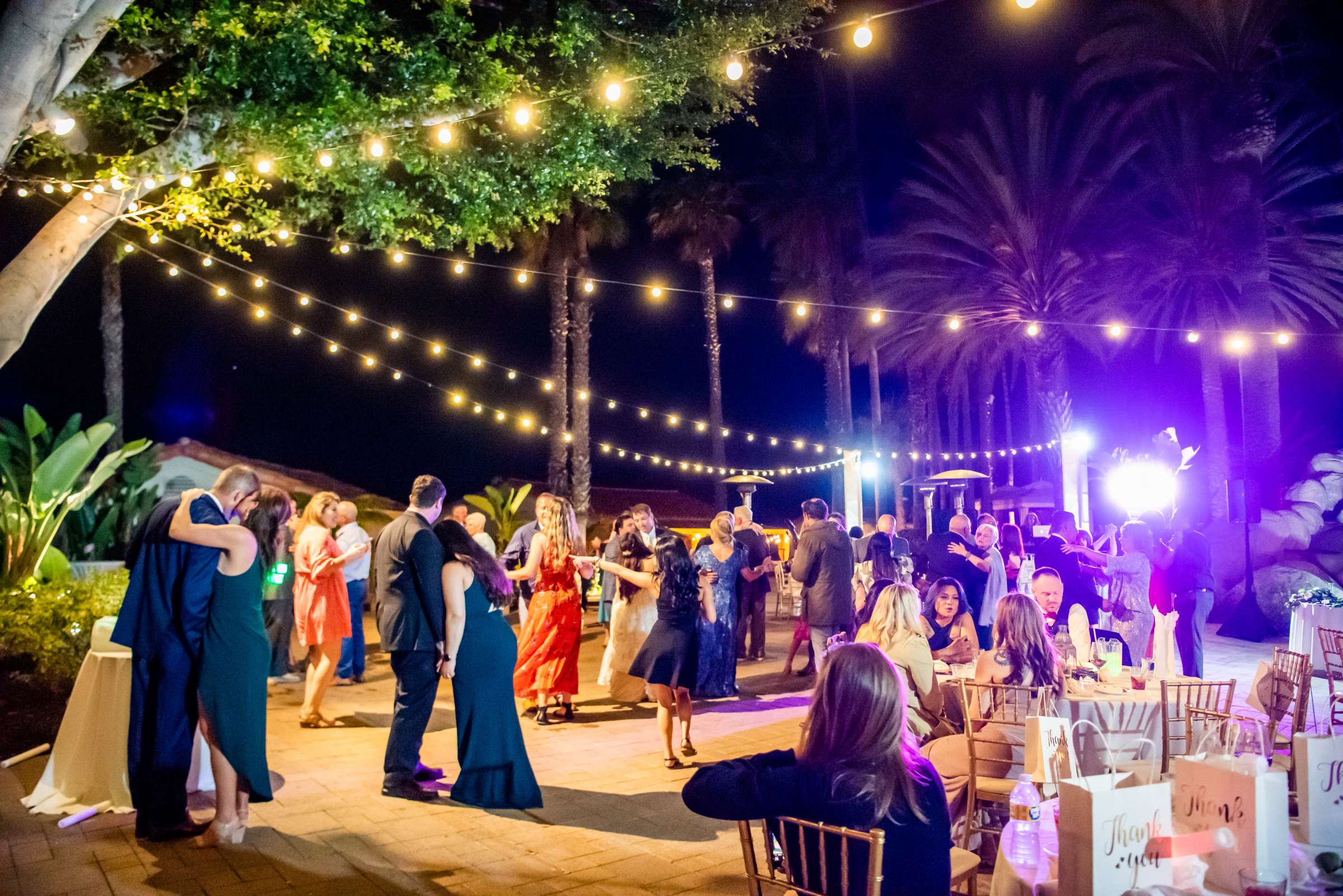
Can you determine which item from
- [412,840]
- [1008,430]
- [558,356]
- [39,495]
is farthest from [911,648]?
[1008,430]

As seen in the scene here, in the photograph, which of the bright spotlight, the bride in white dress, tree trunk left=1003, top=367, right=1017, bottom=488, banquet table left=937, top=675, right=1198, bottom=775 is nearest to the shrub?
the bride in white dress

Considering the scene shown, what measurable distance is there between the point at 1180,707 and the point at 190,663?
478 centimetres

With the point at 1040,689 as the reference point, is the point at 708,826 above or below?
below

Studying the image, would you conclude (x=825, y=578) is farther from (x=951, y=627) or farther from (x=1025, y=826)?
(x=1025, y=826)

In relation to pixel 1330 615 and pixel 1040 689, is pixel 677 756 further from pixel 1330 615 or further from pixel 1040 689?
pixel 1330 615

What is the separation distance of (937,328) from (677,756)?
1482 centimetres

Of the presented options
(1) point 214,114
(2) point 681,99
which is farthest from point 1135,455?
(1) point 214,114

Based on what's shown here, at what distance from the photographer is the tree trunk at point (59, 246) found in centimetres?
627

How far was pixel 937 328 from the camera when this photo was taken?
61.8 feet

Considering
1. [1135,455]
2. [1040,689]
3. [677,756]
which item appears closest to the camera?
[1040,689]

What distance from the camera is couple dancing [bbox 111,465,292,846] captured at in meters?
4.10

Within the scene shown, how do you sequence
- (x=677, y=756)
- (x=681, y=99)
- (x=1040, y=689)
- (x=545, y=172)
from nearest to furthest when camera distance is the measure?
1. (x=1040, y=689)
2. (x=677, y=756)
3. (x=545, y=172)
4. (x=681, y=99)

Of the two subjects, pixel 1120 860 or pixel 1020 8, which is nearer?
pixel 1120 860

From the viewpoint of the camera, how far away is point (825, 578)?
7.72 meters
